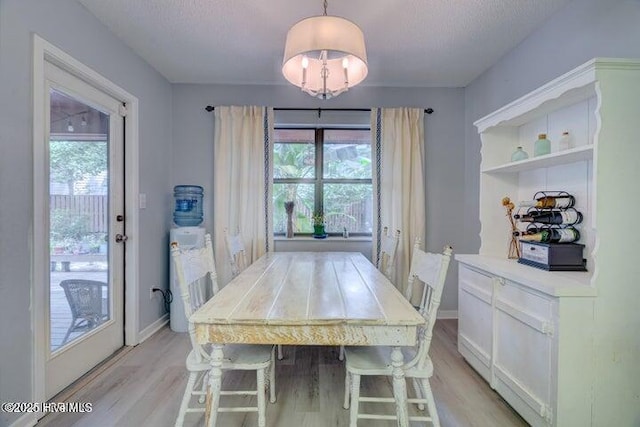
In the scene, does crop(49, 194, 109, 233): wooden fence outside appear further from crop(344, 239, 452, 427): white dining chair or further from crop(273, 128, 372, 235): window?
crop(344, 239, 452, 427): white dining chair

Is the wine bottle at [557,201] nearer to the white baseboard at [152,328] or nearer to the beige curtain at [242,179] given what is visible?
the beige curtain at [242,179]

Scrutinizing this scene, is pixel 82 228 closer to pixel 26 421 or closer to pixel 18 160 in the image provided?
pixel 18 160

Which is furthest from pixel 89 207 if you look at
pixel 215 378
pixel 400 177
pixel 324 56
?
pixel 400 177

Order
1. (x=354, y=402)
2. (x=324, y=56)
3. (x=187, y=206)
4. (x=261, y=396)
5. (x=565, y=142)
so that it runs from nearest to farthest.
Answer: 1. (x=354, y=402)
2. (x=261, y=396)
3. (x=324, y=56)
4. (x=565, y=142)
5. (x=187, y=206)

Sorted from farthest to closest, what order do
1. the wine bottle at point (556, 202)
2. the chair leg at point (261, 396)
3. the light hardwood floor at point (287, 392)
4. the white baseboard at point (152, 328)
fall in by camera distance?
the white baseboard at point (152, 328) < the wine bottle at point (556, 202) < the light hardwood floor at point (287, 392) < the chair leg at point (261, 396)

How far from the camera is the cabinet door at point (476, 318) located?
2.12 meters

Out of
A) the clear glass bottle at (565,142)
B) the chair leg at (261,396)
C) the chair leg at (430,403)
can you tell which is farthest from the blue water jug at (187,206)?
the clear glass bottle at (565,142)

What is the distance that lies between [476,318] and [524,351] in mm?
513

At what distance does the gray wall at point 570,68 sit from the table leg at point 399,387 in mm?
977

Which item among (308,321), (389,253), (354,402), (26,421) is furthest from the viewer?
(389,253)

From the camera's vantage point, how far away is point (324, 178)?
12.1 ft

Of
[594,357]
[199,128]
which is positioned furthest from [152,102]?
[594,357]

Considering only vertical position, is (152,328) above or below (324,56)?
below

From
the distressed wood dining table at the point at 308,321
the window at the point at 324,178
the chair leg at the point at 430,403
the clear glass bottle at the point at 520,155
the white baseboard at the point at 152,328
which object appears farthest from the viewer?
the window at the point at 324,178
